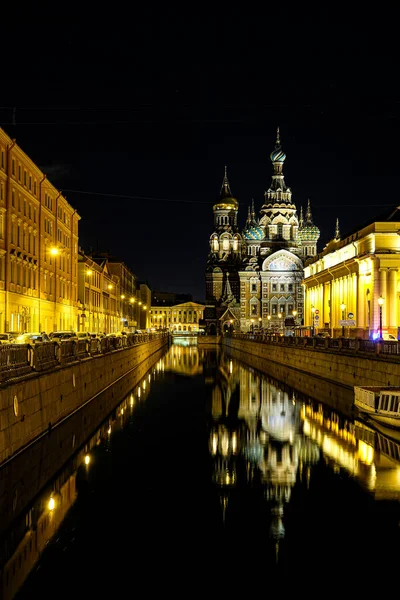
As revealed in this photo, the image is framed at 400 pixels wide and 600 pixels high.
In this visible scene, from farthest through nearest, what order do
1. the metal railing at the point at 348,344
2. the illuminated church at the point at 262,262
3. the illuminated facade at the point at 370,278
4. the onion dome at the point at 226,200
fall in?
the onion dome at the point at 226,200 < the illuminated church at the point at 262,262 < the illuminated facade at the point at 370,278 < the metal railing at the point at 348,344

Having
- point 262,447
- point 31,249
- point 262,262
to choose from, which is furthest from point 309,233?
point 262,447

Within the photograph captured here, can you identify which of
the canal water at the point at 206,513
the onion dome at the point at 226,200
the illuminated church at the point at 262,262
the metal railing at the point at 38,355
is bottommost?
the canal water at the point at 206,513

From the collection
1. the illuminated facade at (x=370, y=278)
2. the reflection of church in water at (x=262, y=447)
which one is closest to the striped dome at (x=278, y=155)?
the illuminated facade at (x=370, y=278)

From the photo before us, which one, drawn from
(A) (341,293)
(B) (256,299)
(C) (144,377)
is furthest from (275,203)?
(C) (144,377)

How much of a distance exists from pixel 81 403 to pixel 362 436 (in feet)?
37.1

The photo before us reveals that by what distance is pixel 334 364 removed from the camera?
1540 inches

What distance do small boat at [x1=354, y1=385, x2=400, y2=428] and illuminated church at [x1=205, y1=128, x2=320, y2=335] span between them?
110451mm

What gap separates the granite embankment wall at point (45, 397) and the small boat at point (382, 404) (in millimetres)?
10999

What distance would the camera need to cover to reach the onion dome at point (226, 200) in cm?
17638

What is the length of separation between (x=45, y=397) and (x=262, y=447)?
25.1 feet

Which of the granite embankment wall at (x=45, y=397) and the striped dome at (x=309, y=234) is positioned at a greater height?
the striped dome at (x=309, y=234)

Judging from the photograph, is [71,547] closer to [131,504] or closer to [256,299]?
[131,504]

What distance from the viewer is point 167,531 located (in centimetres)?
1443

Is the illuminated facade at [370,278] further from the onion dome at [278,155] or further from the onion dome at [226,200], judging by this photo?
the onion dome at [226,200]
